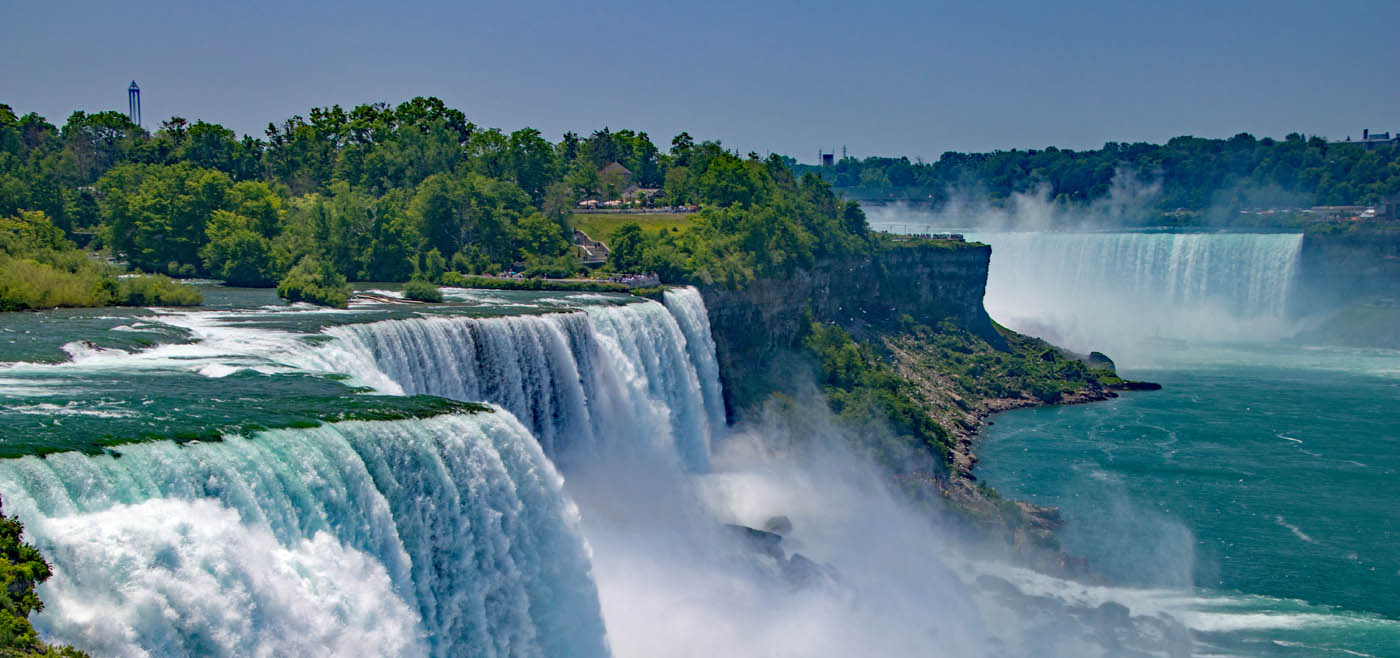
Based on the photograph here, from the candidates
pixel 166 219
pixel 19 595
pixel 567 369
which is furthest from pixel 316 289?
pixel 19 595

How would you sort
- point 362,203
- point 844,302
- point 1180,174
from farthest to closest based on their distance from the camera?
1. point 1180,174
2. point 844,302
3. point 362,203

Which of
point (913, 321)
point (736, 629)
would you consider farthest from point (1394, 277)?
point (736, 629)

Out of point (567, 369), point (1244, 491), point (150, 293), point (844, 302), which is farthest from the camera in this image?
point (844, 302)

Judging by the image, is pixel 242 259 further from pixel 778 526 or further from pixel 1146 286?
pixel 1146 286

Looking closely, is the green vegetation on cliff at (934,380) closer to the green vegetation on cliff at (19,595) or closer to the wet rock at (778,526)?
the wet rock at (778,526)

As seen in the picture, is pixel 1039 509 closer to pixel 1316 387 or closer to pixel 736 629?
pixel 736 629

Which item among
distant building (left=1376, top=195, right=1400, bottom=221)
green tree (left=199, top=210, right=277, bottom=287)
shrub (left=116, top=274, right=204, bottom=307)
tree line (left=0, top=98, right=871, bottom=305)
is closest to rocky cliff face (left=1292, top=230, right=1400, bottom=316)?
distant building (left=1376, top=195, right=1400, bottom=221)
